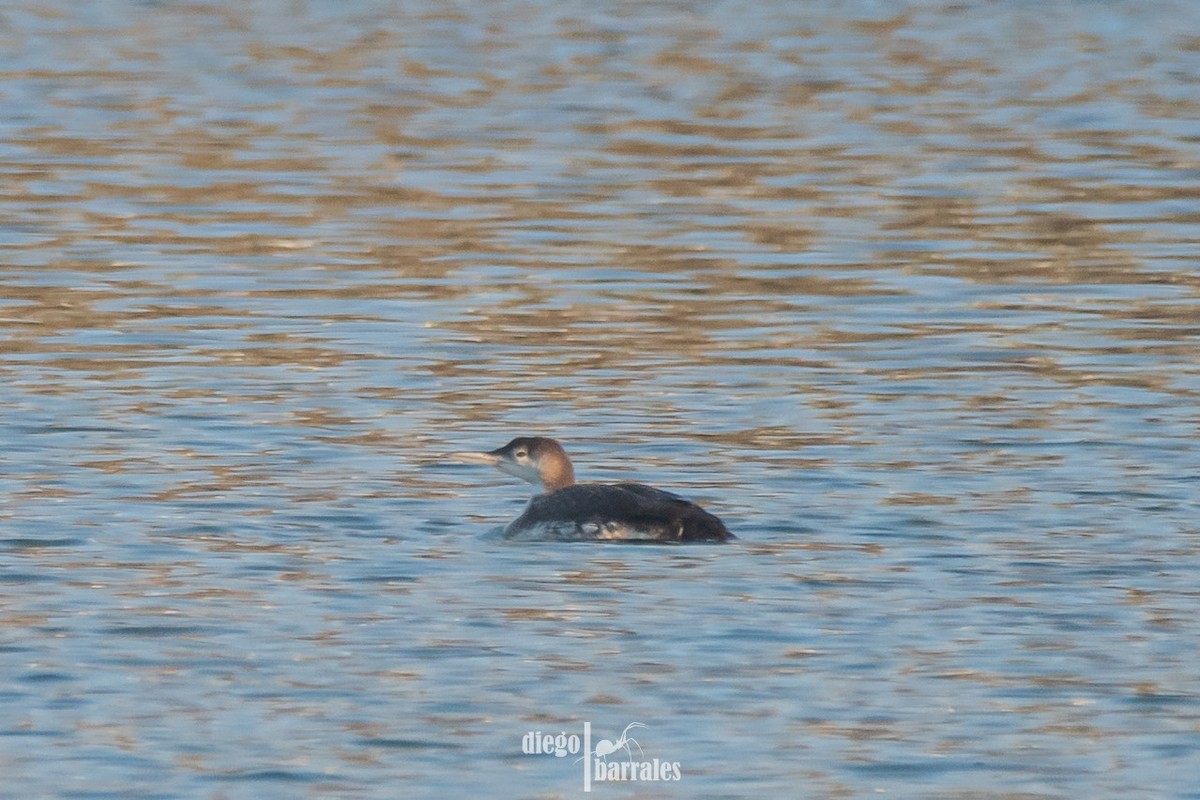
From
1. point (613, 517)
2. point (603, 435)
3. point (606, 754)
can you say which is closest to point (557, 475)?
point (613, 517)

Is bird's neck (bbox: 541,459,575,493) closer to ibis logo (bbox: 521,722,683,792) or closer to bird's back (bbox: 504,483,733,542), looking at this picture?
bird's back (bbox: 504,483,733,542)

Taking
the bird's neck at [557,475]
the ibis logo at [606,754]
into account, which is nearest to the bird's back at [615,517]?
the bird's neck at [557,475]

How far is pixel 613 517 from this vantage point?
11.5 meters

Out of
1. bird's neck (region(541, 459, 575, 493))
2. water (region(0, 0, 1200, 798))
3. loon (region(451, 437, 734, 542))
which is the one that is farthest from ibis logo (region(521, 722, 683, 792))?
bird's neck (region(541, 459, 575, 493))

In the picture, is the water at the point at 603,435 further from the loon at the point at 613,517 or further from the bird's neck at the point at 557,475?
the bird's neck at the point at 557,475

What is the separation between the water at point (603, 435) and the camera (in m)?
8.79

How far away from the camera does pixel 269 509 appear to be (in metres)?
12.2

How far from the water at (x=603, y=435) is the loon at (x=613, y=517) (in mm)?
94

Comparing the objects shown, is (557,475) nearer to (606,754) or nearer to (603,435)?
(603,435)

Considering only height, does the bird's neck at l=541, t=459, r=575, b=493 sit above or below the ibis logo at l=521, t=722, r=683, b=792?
above

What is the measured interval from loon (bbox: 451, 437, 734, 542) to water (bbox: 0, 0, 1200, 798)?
9cm

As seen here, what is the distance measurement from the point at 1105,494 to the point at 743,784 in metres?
4.51

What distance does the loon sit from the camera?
11.3m

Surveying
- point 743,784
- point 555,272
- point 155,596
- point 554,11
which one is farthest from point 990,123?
point 743,784
